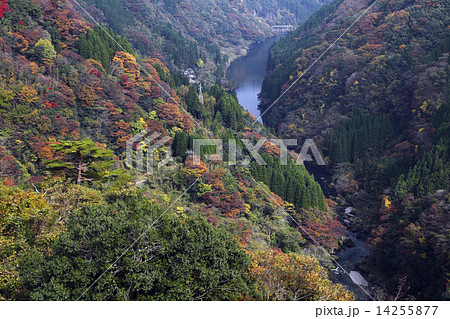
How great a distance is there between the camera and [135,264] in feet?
50.2

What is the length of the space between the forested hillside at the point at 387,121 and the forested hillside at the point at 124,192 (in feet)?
20.0

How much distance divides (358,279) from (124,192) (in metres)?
22.2

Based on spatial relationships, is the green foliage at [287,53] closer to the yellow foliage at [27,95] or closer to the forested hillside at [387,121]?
the forested hillside at [387,121]

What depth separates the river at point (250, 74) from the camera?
9264 centimetres

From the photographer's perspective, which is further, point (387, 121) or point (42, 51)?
point (387, 121)

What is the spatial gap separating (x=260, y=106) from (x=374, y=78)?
2707 centimetres

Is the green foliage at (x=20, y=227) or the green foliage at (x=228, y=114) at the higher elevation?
the green foliage at (x=20, y=227)

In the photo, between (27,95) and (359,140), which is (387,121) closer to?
(359,140)

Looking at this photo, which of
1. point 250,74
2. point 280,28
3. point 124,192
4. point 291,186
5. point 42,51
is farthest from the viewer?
point 280,28

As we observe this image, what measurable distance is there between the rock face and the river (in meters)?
48.9

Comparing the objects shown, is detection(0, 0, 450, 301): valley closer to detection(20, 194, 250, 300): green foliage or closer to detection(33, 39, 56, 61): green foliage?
detection(20, 194, 250, 300): green foliage

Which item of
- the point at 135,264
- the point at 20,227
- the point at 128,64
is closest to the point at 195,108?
the point at 128,64

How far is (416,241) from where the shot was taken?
32656 mm

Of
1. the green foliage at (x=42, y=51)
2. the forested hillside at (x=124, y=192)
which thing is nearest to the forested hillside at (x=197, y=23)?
the forested hillside at (x=124, y=192)
